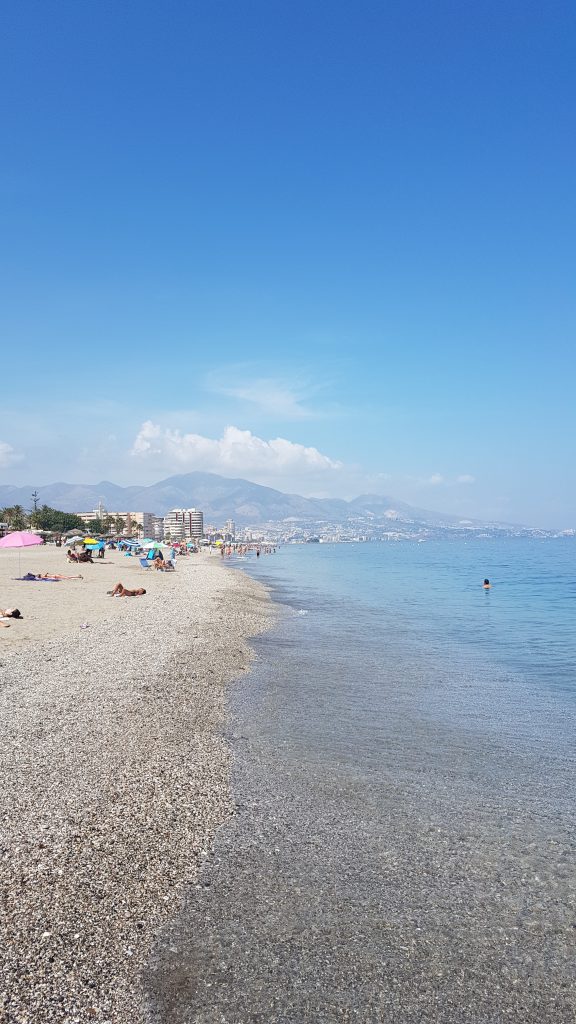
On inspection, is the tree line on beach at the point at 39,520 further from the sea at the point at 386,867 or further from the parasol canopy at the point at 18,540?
the sea at the point at 386,867

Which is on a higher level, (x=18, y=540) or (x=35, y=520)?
(x=35, y=520)

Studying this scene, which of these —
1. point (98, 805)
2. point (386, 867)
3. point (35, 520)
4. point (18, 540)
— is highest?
point (35, 520)

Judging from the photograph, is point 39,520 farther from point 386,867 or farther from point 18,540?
point 386,867

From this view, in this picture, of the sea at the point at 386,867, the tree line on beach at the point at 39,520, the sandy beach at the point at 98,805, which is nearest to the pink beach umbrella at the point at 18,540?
the sandy beach at the point at 98,805

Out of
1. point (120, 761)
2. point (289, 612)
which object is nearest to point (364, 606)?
point (289, 612)

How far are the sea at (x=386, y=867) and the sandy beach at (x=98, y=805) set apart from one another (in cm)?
37

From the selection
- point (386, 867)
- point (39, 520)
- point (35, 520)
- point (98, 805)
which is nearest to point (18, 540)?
point (98, 805)

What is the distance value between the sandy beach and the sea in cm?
37

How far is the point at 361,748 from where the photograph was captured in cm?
1101

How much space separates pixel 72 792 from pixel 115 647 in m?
10.7

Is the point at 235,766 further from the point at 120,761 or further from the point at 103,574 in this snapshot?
the point at 103,574

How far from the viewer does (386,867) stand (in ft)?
22.6

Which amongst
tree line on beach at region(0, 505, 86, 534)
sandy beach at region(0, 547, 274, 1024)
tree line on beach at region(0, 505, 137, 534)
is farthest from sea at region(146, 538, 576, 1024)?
tree line on beach at region(0, 505, 86, 534)

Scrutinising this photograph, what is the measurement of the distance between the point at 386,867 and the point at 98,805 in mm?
3767
